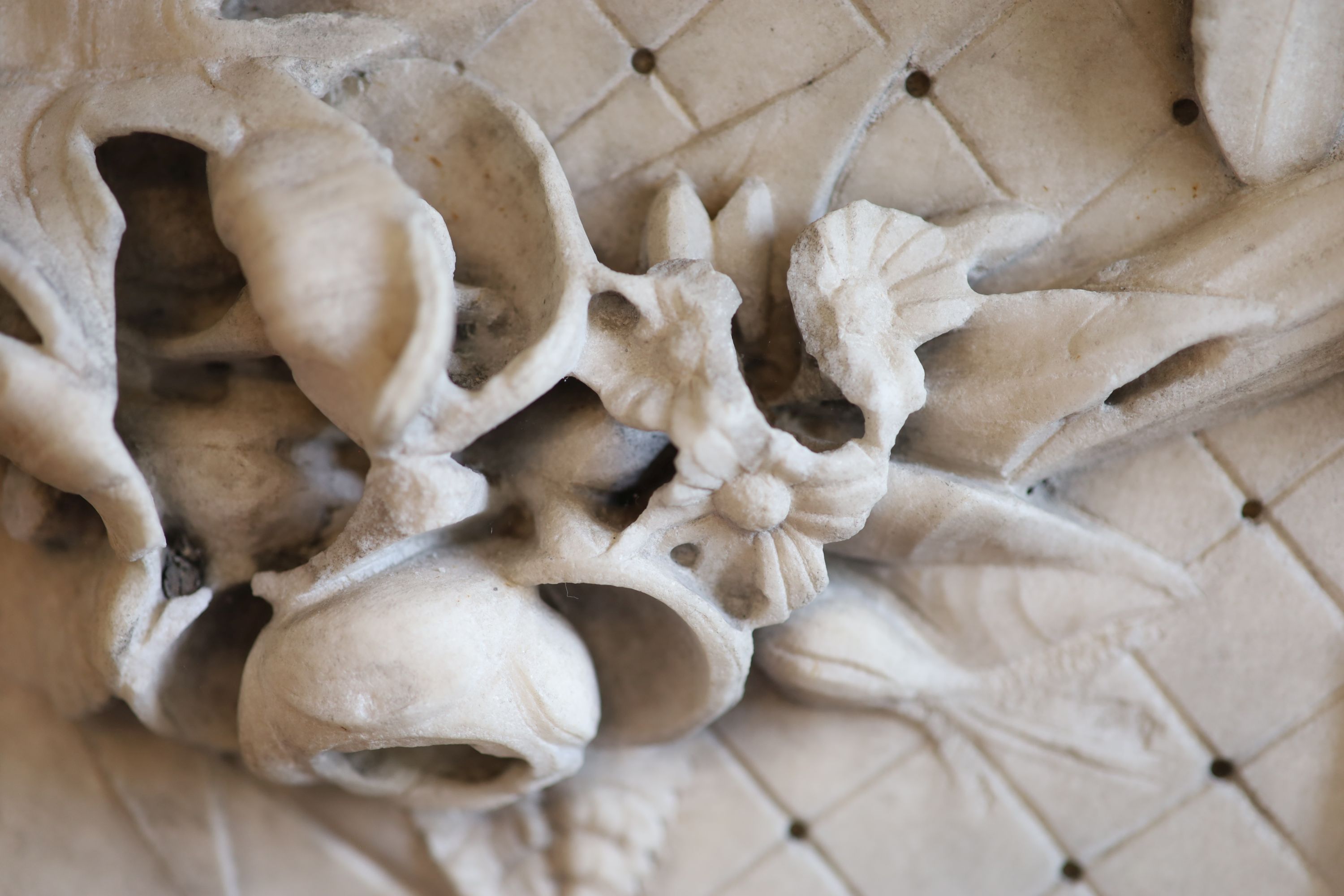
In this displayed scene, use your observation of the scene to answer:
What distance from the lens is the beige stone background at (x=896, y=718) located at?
1.28 meters

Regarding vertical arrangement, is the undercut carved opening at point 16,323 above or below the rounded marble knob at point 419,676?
above

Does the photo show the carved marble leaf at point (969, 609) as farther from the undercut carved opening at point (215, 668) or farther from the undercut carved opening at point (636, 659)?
the undercut carved opening at point (215, 668)

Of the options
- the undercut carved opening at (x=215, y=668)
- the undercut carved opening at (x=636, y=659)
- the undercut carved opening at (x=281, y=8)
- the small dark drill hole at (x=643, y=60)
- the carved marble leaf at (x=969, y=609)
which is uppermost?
the undercut carved opening at (x=281, y=8)

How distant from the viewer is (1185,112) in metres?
1.26

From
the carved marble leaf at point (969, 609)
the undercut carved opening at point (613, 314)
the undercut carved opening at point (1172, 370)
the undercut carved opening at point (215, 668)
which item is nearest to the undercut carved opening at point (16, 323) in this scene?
the undercut carved opening at point (215, 668)

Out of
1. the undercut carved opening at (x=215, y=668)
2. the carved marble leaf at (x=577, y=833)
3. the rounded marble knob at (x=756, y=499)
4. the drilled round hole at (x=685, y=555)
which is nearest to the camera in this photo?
the rounded marble knob at (x=756, y=499)

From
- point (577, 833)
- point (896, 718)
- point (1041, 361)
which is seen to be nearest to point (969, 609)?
point (896, 718)

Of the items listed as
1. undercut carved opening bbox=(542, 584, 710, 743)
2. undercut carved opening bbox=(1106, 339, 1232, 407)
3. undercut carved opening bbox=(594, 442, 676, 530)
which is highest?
undercut carved opening bbox=(594, 442, 676, 530)

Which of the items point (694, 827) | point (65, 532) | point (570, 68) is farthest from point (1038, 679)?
point (65, 532)

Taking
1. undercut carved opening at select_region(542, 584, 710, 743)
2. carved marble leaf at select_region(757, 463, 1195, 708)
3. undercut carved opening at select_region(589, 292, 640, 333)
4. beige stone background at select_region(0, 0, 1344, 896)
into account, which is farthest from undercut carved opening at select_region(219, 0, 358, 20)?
carved marble leaf at select_region(757, 463, 1195, 708)

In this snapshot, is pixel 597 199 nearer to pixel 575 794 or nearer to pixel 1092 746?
pixel 575 794

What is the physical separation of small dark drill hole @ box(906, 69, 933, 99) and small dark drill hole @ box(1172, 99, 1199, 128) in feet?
0.92

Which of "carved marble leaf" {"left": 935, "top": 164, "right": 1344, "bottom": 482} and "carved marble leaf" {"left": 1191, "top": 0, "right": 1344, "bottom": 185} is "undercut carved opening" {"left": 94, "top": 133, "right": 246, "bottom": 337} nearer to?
"carved marble leaf" {"left": 935, "top": 164, "right": 1344, "bottom": 482}

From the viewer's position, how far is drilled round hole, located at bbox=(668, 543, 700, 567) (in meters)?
1.22
